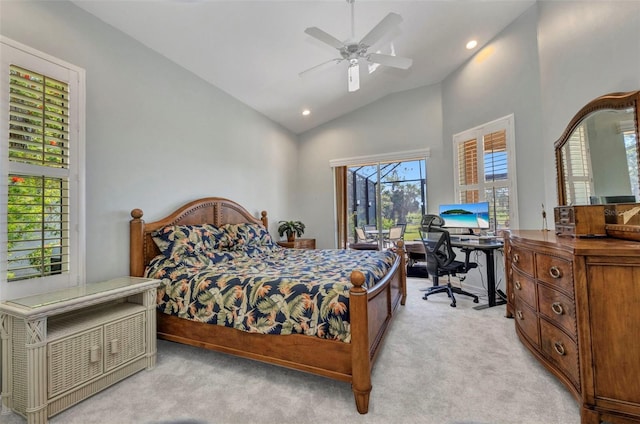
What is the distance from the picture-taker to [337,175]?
19.1 feet

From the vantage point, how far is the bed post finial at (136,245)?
2611mm

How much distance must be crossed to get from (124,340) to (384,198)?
4.84m

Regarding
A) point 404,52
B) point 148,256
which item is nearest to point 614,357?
point 148,256

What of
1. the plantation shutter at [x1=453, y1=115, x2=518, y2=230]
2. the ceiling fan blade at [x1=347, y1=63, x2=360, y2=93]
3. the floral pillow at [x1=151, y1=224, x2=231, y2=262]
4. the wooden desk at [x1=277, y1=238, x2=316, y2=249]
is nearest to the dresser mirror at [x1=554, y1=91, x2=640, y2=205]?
the plantation shutter at [x1=453, y1=115, x2=518, y2=230]

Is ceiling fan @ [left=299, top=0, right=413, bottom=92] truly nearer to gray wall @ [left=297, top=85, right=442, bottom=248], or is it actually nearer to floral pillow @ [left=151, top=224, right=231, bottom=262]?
floral pillow @ [left=151, top=224, right=231, bottom=262]

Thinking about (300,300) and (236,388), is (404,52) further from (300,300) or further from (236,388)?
(236,388)

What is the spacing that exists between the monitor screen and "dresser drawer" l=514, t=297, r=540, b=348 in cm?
173

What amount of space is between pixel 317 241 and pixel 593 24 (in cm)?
477

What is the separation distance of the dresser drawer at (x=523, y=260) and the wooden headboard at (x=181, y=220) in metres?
3.23

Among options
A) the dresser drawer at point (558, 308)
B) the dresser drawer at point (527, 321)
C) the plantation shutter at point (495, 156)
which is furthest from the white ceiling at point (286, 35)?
the dresser drawer at point (527, 321)

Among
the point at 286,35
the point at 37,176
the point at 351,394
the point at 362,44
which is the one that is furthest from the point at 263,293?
the point at 286,35

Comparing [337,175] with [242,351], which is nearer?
[242,351]

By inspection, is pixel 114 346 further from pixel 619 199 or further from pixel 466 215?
pixel 466 215

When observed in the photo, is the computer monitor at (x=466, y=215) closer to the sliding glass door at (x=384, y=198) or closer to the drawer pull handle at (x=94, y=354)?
the sliding glass door at (x=384, y=198)
